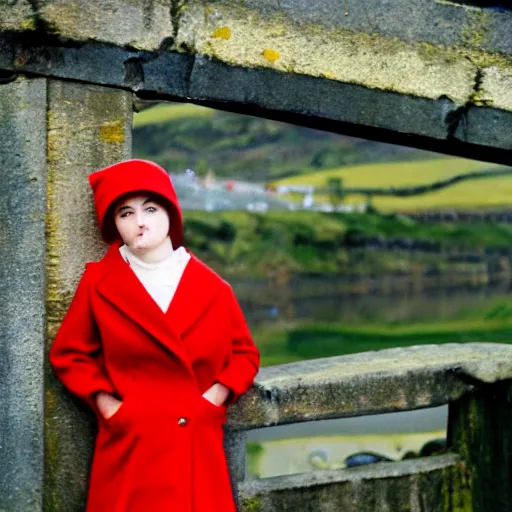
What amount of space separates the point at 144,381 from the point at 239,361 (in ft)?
0.99

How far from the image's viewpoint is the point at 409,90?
9.12 ft

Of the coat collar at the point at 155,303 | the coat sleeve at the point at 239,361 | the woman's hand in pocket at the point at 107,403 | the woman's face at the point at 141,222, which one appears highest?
the woman's face at the point at 141,222

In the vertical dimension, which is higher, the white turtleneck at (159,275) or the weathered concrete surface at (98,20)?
the weathered concrete surface at (98,20)

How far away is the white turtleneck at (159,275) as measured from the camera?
2.48 meters

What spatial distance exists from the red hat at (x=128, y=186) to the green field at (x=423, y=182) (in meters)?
9.23

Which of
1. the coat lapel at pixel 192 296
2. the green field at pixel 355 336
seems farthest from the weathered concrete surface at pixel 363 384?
the green field at pixel 355 336

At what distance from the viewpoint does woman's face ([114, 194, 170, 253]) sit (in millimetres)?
2451

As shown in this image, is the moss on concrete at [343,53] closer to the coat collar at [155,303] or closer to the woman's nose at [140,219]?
the woman's nose at [140,219]

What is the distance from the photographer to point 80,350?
2459mm

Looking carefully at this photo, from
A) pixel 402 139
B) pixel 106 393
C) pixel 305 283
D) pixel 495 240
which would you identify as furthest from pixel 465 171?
pixel 106 393

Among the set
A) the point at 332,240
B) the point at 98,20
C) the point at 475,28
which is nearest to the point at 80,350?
the point at 98,20

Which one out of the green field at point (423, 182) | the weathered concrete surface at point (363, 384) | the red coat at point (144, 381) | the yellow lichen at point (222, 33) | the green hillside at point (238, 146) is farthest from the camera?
the green field at point (423, 182)

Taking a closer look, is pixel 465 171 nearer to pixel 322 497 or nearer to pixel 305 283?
pixel 305 283

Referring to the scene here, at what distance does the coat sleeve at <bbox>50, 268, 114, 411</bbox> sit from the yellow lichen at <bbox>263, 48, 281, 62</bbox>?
2.66 feet
